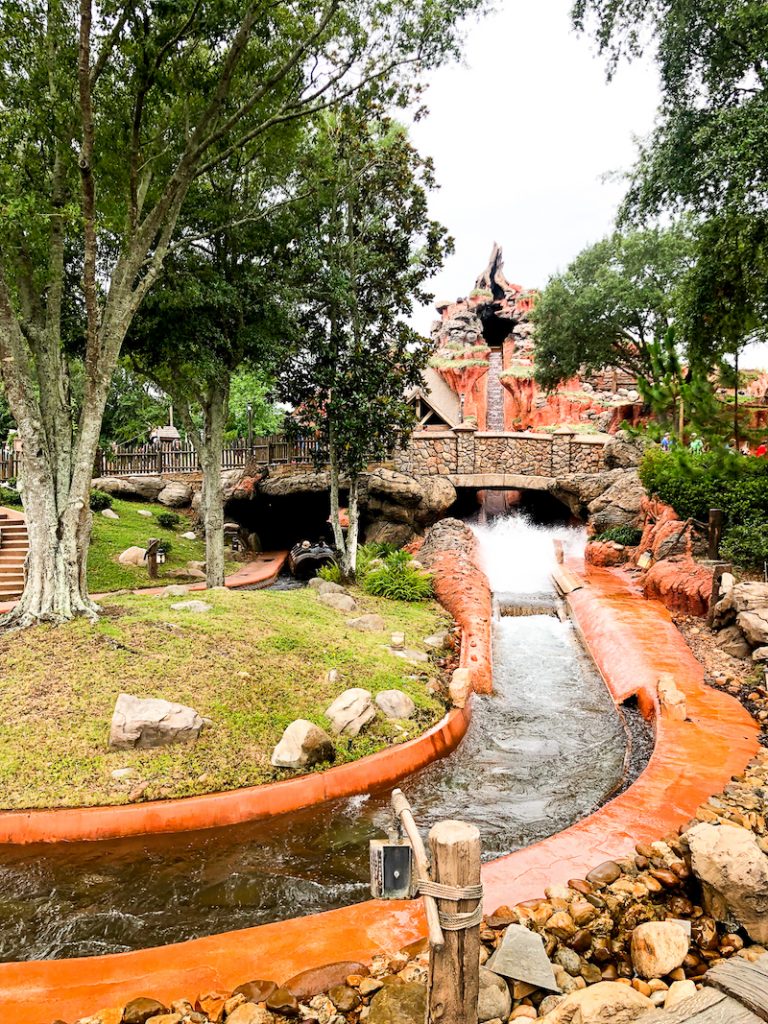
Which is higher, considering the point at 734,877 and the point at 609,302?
the point at 609,302

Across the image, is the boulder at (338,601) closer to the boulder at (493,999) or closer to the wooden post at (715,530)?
the wooden post at (715,530)

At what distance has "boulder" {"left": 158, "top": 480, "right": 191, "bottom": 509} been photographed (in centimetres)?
2109

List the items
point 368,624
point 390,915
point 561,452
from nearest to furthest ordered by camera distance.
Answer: point 390,915 → point 368,624 → point 561,452

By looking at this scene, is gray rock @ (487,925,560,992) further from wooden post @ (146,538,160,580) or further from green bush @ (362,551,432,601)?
wooden post @ (146,538,160,580)

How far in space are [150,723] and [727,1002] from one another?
413cm

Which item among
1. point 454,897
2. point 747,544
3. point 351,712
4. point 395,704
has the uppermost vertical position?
point 747,544

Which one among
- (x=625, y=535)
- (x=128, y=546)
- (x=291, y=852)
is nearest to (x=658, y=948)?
(x=291, y=852)

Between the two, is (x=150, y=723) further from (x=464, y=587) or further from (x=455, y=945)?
(x=464, y=587)

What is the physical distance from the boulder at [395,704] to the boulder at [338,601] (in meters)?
3.18

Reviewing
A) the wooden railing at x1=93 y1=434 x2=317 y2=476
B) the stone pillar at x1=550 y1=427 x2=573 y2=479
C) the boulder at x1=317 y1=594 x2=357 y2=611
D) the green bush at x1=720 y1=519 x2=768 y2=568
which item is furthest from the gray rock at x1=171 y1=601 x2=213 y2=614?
the stone pillar at x1=550 y1=427 x2=573 y2=479

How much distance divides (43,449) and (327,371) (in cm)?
609

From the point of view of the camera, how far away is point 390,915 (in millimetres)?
3125

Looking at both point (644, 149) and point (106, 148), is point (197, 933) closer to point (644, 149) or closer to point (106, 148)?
point (106, 148)

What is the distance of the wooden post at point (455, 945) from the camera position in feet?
6.83
